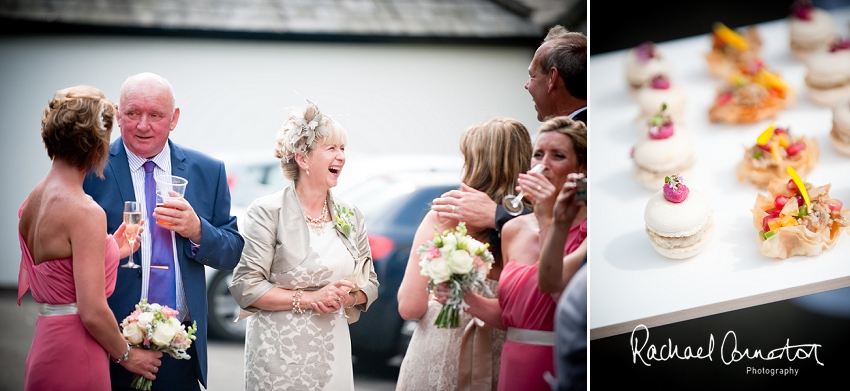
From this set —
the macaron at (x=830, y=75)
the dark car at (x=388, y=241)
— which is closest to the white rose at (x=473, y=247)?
the dark car at (x=388, y=241)

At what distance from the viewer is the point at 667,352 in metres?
3.97

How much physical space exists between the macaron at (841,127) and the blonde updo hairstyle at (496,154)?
55.7 inches

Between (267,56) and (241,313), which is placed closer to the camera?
(241,313)

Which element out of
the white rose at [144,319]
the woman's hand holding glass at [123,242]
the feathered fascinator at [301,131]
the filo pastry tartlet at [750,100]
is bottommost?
the white rose at [144,319]

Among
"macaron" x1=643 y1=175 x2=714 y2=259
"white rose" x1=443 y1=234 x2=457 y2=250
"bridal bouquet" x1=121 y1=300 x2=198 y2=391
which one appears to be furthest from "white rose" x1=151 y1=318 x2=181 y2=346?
"macaron" x1=643 y1=175 x2=714 y2=259

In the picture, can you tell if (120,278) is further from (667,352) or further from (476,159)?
(667,352)

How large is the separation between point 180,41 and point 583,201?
6.68ft

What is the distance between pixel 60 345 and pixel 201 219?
73 centimetres

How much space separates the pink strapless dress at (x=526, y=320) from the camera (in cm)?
353

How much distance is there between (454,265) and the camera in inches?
134

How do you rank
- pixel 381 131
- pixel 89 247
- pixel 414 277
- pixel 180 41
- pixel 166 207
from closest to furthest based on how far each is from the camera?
pixel 89 247 < pixel 166 207 < pixel 414 277 < pixel 180 41 < pixel 381 131

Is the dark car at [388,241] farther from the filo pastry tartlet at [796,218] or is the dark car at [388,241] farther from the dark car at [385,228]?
the filo pastry tartlet at [796,218]

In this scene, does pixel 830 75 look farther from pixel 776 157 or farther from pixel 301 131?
pixel 301 131

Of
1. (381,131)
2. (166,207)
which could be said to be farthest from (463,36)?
(166,207)
